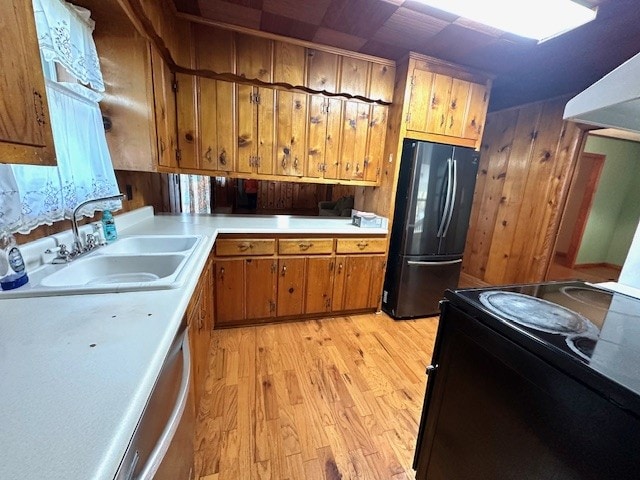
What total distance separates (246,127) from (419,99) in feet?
4.86

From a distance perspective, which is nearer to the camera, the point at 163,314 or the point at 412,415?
the point at 163,314

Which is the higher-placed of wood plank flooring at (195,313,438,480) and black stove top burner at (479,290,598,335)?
black stove top burner at (479,290,598,335)

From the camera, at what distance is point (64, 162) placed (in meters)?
1.20

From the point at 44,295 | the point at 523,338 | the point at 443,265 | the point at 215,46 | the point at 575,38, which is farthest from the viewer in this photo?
the point at 443,265

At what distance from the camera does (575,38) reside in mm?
1756

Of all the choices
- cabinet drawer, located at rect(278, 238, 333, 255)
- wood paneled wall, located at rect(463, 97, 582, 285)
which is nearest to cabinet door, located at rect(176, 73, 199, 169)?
cabinet drawer, located at rect(278, 238, 333, 255)

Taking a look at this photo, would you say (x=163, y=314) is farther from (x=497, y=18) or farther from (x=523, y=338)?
(x=497, y=18)

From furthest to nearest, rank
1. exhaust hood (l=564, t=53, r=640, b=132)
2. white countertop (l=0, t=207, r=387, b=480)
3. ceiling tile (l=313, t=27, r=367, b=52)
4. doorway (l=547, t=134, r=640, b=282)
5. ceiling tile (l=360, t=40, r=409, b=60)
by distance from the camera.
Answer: doorway (l=547, t=134, r=640, b=282)
ceiling tile (l=360, t=40, r=409, b=60)
ceiling tile (l=313, t=27, r=367, b=52)
exhaust hood (l=564, t=53, r=640, b=132)
white countertop (l=0, t=207, r=387, b=480)

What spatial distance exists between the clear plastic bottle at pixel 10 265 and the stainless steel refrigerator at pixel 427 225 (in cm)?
231

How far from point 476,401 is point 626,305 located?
0.70m

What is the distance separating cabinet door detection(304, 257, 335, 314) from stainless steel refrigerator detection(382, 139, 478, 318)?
2.04 feet

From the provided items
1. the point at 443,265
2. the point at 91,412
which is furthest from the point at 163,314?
the point at 443,265

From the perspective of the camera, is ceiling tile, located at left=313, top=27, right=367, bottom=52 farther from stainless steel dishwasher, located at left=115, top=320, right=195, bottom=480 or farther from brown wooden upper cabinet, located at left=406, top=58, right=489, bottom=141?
stainless steel dishwasher, located at left=115, top=320, right=195, bottom=480

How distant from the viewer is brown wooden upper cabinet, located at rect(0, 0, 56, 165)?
1.76 ft
